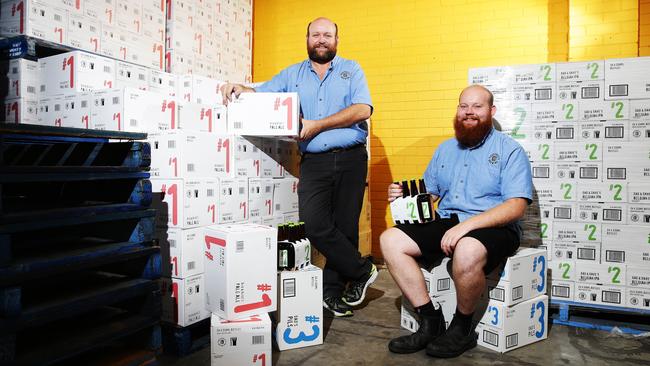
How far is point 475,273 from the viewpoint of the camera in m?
2.68

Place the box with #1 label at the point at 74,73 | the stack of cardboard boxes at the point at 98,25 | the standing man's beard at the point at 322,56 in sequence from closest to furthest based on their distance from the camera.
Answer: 1. the standing man's beard at the point at 322,56
2. the box with #1 label at the point at 74,73
3. the stack of cardboard boxes at the point at 98,25

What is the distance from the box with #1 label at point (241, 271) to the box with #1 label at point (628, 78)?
2699 mm

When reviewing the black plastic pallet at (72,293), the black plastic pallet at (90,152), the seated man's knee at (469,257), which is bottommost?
the black plastic pallet at (72,293)

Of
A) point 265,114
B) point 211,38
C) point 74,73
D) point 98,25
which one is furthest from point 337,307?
point 211,38

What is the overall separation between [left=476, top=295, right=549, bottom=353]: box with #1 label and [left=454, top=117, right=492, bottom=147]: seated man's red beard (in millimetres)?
1087

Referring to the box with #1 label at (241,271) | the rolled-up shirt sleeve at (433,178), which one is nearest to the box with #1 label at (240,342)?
the box with #1 label at (241,271)

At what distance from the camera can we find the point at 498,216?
9.21 feet

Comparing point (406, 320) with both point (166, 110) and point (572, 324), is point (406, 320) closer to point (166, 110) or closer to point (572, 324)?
point (572, 324)

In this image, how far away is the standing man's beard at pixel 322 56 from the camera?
3605 mm

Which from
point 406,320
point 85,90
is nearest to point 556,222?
point 406,320

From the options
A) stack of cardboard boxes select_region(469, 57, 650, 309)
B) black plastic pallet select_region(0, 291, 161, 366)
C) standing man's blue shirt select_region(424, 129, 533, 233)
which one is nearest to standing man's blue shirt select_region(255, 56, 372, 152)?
standing man's blue shirt select_region(424, 129, 533, 233)

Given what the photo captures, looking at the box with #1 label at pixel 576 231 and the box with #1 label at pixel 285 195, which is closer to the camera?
the box with #1 label at pixel 576 231

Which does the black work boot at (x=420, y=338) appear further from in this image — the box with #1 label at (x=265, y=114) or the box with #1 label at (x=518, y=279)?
the box with #1 label at (x=265, y=114)

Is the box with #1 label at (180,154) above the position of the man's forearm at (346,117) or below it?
below
